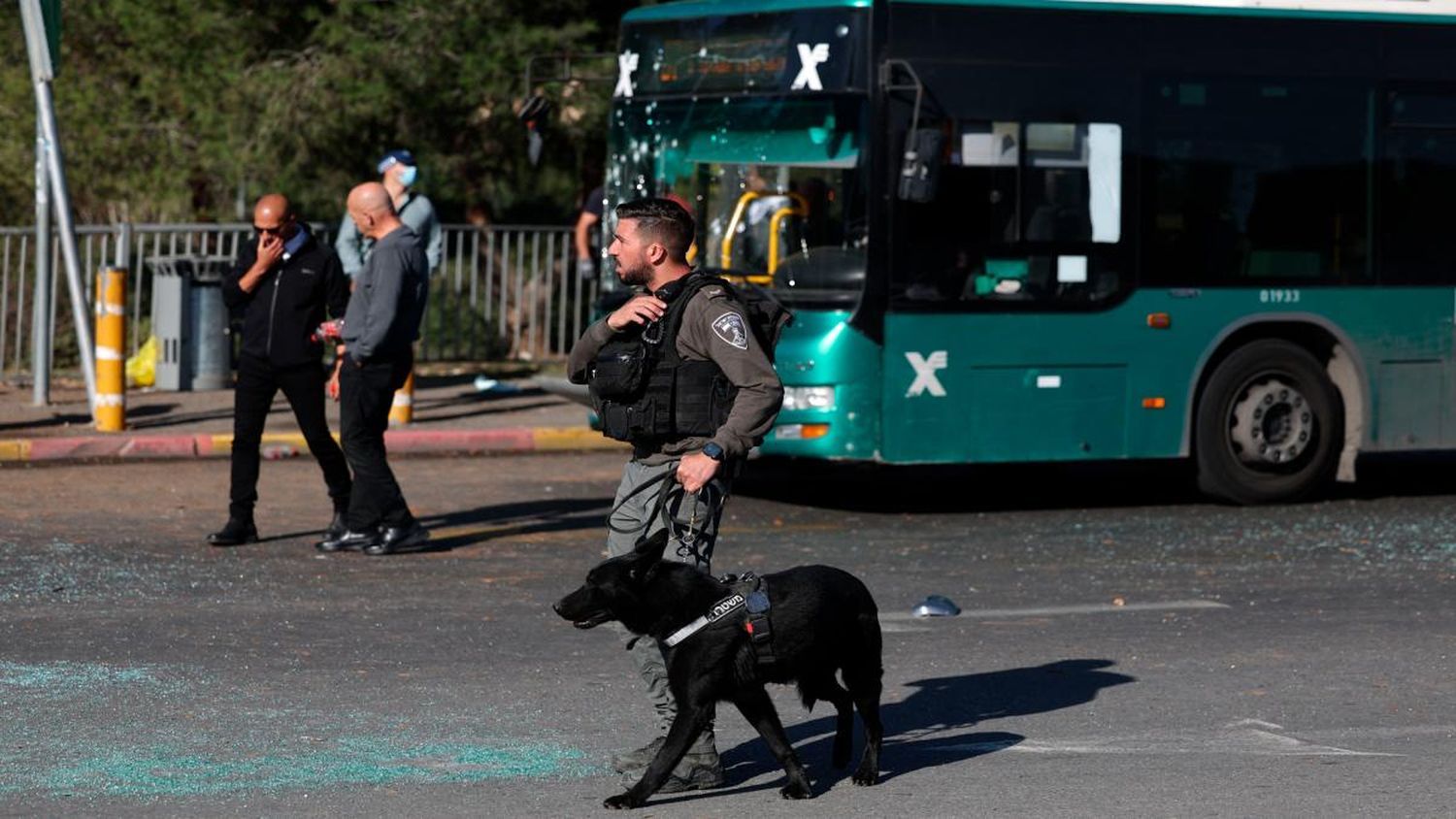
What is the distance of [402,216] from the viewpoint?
1370cm

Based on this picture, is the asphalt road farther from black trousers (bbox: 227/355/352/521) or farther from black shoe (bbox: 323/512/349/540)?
black trousers (bbox: 227/355/352/521)

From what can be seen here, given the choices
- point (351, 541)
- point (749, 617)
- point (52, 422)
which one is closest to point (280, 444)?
point (52, 422)

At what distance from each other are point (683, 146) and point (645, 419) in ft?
23.5

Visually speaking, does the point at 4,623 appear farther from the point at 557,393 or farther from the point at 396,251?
the point at 557,393

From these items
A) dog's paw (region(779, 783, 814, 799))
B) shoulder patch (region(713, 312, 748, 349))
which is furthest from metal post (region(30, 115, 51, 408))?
dog's paw (region(779, 783, 814, 799))

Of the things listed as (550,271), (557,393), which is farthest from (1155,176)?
(550,271)

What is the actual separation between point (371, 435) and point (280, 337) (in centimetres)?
67

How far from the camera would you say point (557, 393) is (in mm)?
17797

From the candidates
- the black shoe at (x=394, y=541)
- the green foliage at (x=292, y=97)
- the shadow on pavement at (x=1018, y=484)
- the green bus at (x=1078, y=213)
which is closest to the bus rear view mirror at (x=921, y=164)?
the green bus at (x=1078, y=213)

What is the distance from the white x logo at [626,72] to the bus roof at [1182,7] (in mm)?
218

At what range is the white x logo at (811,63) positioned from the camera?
39.9 ft

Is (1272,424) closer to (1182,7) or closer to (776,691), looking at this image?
(1182,7)

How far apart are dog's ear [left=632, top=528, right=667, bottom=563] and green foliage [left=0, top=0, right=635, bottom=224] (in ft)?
52.9

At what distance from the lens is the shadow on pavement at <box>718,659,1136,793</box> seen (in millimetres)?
6551
